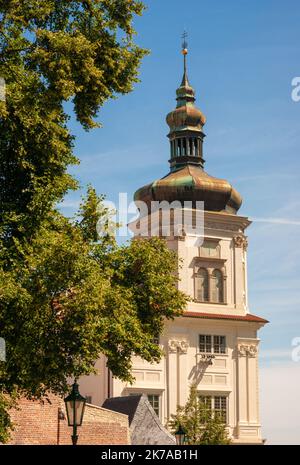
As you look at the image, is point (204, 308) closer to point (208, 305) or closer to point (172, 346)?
point (208, 305)

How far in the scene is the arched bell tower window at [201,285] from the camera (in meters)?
64.6

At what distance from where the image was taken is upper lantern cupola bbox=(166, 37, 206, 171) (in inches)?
2835

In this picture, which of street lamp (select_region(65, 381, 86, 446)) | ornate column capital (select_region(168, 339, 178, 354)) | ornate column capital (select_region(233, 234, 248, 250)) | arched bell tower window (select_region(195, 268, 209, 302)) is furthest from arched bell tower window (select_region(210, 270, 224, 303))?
street lamp (select_region(65, 381, 86, 446))

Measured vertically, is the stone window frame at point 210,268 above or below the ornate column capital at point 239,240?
below

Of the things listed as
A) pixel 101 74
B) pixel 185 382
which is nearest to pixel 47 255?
pixel 101 74

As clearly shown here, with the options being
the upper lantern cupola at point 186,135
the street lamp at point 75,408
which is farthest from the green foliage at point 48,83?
the upper lantern cupola at point 186,135

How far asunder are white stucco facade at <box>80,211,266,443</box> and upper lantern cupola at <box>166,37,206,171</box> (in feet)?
23.8

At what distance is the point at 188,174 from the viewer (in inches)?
2746

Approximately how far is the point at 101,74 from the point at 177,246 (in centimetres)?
4411

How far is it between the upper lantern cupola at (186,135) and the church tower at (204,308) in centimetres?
8

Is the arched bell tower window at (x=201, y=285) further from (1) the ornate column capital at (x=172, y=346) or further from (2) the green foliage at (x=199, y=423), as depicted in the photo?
(2) the green foliage at (x=199, y=423)

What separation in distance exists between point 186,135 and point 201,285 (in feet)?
44.3

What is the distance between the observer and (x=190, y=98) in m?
74.1
